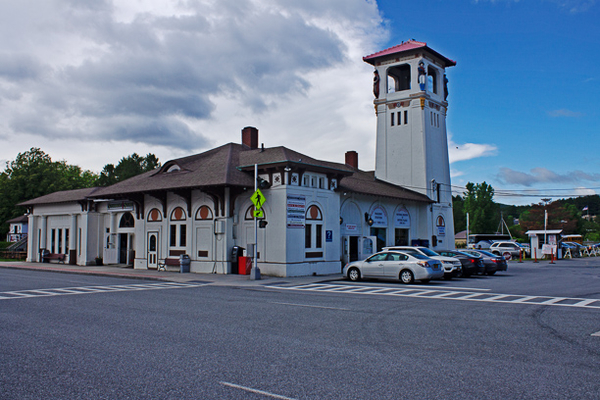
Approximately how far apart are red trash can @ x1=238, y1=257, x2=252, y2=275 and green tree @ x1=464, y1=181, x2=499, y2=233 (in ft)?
238

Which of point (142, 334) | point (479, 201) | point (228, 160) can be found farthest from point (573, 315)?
point (479, 201)

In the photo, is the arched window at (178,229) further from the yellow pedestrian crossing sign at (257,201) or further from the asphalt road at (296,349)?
the asphalt road at (296,349)

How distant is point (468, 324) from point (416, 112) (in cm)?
3166

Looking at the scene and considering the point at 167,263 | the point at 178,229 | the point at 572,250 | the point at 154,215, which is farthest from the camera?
the point at 572,250

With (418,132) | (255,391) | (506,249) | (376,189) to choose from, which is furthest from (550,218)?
(255,391)

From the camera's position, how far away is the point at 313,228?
2659cm

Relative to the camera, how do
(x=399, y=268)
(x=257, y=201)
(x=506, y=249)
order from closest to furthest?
(x=399, y=268) < (x=257, y=201) < (x=506, y=249)

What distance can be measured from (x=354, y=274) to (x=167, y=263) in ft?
37.4

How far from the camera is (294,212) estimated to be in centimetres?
2531

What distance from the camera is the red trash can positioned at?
25.5m

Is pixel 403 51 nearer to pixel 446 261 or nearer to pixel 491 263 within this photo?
pixel 491 263

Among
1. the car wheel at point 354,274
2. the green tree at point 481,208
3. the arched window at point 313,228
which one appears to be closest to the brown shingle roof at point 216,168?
the arched window at point 313,228

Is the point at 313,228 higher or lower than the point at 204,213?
lower

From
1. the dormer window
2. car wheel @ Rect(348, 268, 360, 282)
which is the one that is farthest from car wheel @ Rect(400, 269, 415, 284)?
the dormer window
